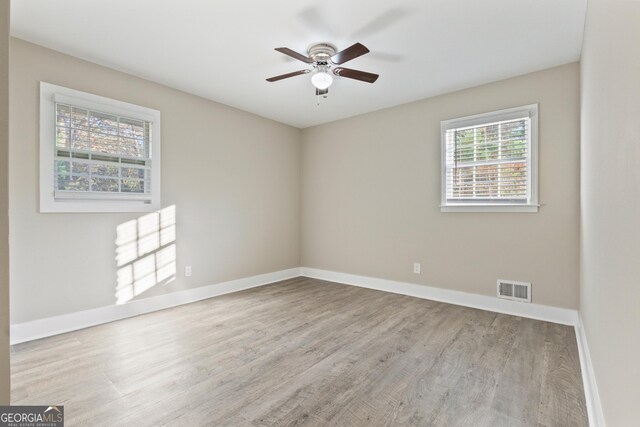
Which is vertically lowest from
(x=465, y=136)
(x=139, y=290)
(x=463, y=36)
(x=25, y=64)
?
(x=139, y=290)

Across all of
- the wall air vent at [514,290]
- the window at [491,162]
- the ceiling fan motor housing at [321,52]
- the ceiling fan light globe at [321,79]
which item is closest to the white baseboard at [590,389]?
the wall air vent at [514,290]

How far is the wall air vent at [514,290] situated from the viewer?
3.18 m

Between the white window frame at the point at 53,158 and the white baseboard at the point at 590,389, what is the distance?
3.96 meters

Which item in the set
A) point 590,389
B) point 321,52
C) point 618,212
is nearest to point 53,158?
point 321,52

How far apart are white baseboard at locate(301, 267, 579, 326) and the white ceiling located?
248 cm

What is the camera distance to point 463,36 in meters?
2.53

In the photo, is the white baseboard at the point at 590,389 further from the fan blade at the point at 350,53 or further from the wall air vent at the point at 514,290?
the fan blade at the point at 350,53

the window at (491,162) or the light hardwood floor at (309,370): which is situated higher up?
the window at (491,162)

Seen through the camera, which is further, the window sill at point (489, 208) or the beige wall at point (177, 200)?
the window sill at point (489, 208)

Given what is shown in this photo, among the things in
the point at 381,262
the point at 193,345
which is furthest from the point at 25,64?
the point at 381,262

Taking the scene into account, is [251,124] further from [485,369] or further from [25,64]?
[485,369]

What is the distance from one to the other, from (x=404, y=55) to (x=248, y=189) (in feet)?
9.06

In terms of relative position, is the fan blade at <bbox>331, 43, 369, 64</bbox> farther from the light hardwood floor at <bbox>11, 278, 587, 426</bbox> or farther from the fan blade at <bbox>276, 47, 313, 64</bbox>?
the light hardwood floor at <bbox>11, 278, 587, 426</bbox>

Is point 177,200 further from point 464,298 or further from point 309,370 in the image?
point 464,298
